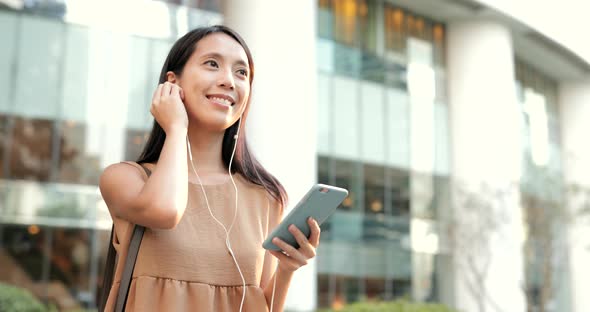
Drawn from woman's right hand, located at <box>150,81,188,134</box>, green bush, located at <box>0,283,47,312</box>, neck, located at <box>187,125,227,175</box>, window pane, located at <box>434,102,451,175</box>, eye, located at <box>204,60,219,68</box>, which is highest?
window pane, located at <box>434,102,451,175</box>

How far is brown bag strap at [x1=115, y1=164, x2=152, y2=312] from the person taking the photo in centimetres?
176

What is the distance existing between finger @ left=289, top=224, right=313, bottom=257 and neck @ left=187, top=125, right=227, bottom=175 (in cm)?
40

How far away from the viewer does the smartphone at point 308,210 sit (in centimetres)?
170

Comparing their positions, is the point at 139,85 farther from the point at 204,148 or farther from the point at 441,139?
the point at 204,148

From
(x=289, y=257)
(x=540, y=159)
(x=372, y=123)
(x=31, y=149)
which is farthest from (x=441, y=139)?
(x=289, y=257)

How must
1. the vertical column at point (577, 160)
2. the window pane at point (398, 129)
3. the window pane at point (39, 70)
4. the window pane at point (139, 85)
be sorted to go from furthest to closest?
the vertical column at point (577, 160), the window pane at point (398, 129), the window pane at point (139, 85), the window pane at point (39, 70)

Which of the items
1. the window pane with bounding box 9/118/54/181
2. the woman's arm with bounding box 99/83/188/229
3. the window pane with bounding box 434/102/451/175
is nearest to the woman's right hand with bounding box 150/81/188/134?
the woman's arm with bounding box 99/83/188/229

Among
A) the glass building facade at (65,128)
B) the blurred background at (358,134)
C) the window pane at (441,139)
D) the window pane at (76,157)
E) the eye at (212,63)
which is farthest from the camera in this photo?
the window pane at (441,139)

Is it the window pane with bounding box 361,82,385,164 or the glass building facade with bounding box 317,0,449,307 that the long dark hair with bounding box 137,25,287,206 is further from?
the window pane with bounding box 361,82,385,164

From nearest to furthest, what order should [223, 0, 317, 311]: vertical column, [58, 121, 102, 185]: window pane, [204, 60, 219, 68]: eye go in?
[204, 60, 219, 68]: eye → [223, 0, 317, 311]: vertical column → [58, 121, 102, 185]: window pane

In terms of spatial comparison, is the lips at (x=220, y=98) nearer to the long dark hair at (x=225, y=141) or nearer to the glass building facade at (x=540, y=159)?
the long dark hair at (x=225, y=141)

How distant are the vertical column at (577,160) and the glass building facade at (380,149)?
6.89m

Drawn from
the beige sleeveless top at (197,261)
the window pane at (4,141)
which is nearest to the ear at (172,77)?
the beige sleeveless top at (197,261)

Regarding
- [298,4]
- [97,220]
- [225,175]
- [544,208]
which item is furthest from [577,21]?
[225,175]
